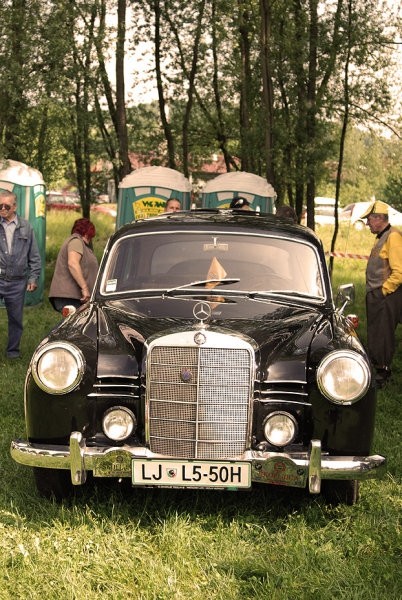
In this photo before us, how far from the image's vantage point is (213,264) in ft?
19.2

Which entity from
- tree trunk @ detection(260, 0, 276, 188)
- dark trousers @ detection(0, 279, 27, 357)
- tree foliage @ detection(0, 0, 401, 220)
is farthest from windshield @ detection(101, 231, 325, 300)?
tree trunk @ detection(260, 0, 276, 188)

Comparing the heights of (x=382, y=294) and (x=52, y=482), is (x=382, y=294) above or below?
above

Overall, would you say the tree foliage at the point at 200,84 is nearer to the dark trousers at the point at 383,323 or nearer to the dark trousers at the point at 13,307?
the dark trousers at the point at 13,307

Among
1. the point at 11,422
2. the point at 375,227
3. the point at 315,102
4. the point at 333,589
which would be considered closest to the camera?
the point at 333,589

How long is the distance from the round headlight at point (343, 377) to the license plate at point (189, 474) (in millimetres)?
623

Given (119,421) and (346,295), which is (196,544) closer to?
(119,421)

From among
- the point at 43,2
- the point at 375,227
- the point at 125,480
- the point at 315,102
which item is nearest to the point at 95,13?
the point at 43,2

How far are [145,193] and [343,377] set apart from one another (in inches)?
458

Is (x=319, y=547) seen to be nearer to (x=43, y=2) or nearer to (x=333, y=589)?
(x=333, y=589)

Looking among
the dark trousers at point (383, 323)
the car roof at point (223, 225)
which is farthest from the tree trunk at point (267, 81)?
the car roof at point (223, 225)

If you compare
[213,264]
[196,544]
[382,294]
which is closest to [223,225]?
[213,264]

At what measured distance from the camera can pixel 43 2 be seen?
17.7 metres

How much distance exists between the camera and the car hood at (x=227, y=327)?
4684 millimetres

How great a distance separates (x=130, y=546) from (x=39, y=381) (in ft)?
3.34
